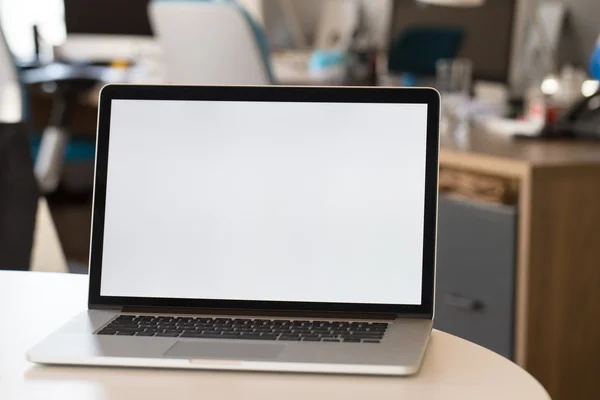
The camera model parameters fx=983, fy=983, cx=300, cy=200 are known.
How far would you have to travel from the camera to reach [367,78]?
354 cm

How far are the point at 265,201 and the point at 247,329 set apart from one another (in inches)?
5.4

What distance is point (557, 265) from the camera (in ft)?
6.75

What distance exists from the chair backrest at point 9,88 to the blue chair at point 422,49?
51.4 inches

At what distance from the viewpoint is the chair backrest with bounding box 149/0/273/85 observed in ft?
9.12

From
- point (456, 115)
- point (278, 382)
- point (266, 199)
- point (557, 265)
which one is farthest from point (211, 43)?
point (278, 382)

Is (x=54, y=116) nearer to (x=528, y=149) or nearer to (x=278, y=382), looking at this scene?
(x=528, y=149)

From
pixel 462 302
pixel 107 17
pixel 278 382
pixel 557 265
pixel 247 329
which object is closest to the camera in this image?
pixel 278 382

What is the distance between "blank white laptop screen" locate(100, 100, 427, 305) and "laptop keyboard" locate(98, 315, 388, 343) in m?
0.03

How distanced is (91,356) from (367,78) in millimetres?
2790

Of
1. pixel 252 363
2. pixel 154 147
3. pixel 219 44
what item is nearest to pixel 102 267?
pixel 154 147

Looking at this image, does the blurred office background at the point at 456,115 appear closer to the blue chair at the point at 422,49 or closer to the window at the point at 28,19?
the blue chair at the point at 422,49

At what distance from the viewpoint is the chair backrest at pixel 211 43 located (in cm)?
278

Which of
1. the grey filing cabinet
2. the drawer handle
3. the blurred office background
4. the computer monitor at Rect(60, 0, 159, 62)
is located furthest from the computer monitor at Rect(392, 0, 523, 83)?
the computer monitor at Rect(60, 0, 159, 62)

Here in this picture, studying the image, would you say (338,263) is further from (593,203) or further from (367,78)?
(367,78)
